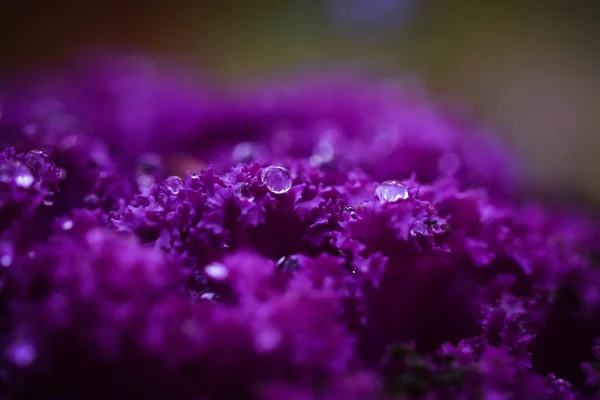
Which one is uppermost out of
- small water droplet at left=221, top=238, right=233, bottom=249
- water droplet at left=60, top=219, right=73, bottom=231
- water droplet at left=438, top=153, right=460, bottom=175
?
water droplet at left=438, top=153, right=460, bottom=175

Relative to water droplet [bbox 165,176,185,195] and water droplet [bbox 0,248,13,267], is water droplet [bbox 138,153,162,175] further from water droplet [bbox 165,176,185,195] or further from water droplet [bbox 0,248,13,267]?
water droplet [bbox 0,248,13,267]

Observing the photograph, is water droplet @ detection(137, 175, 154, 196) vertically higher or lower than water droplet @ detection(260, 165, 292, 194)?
lower

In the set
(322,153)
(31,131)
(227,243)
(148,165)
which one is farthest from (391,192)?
Answer: (31,131)

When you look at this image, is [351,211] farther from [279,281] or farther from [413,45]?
[413,45]

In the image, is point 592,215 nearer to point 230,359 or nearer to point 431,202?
point 431,202

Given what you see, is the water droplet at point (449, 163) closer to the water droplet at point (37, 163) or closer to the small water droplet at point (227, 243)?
the small water droplet at point (227, 243)

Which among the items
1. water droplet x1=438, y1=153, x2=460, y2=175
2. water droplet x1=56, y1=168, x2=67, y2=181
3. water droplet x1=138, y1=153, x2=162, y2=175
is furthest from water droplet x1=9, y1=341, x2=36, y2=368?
water droplet x1=438, y1=153, x2=460, y2=175

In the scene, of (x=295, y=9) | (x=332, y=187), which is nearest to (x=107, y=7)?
(x=295, y=9)

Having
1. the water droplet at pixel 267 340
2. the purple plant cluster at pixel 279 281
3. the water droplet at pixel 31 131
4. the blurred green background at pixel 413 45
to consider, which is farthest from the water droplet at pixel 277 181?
the blurred green background at pixel 413 45

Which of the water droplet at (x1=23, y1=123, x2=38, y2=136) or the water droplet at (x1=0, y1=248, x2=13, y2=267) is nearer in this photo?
the water droplet at (x1=0, y1=248, x2=13, y2=267)
